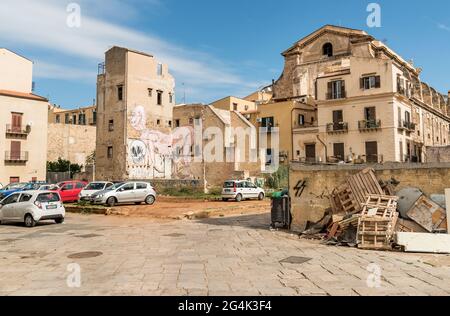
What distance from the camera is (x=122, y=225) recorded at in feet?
55.3

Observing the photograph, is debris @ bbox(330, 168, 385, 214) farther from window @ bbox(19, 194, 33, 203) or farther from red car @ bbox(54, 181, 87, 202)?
red car @ bbox(54, 181, 87, 202)

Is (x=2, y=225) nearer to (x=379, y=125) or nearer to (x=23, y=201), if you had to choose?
(x=23, y=201)

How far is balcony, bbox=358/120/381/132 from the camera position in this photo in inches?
1432

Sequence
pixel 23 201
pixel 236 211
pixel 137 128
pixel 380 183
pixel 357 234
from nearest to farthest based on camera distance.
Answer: pixel 357 234 < pixel 380 183 < pixel 23 201 < pixel 236 211 < pixel 137 128

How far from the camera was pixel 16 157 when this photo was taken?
3947 centimetres

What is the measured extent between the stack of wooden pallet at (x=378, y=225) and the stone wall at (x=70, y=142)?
5508 cm

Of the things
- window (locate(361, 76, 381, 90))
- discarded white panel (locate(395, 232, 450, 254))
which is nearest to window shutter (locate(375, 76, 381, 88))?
window (locate(361, 76, 381, 90))

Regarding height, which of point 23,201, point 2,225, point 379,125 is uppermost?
point 379,125

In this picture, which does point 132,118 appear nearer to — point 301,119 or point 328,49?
point 301,119

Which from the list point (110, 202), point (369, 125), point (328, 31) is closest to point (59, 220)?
point (110, 202)

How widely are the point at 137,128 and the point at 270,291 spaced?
129 feet

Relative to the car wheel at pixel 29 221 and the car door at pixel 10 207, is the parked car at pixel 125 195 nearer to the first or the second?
the car door at pixel 10 207
